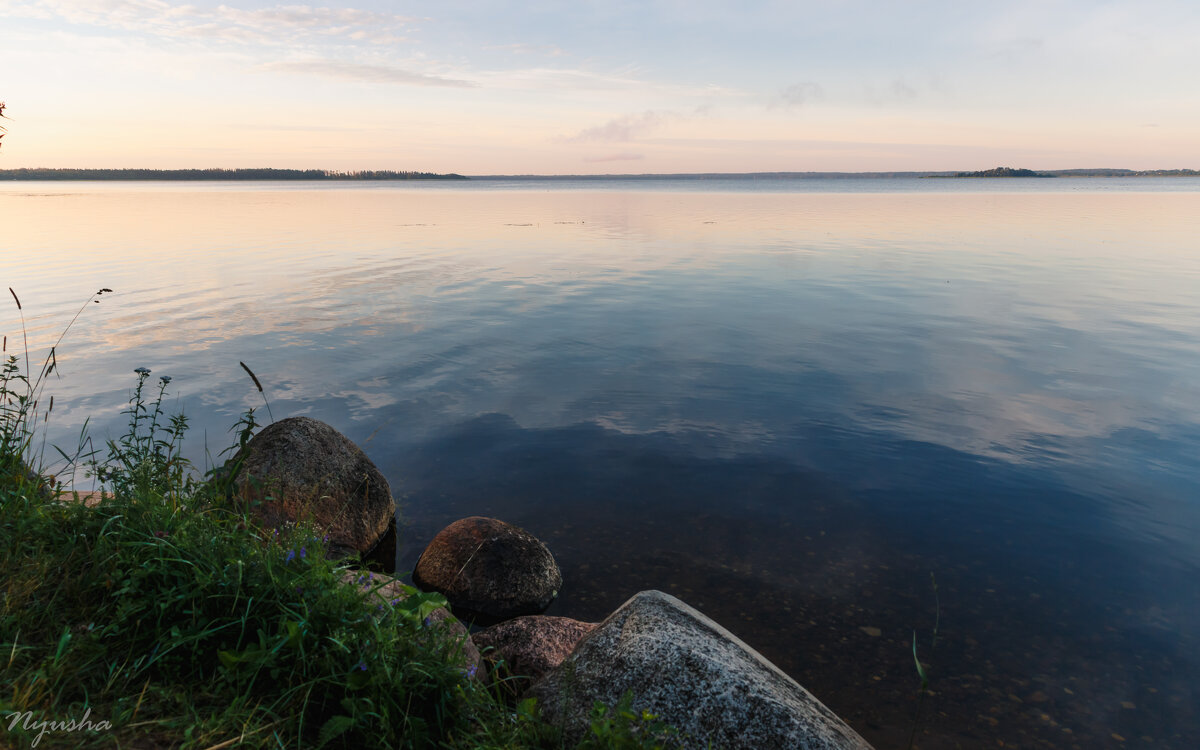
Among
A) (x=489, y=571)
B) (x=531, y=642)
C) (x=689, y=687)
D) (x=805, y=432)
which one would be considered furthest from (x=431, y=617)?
(x=805, y=432)

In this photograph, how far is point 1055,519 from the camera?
9297 mm

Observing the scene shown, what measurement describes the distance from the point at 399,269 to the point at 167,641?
2746 centimetres

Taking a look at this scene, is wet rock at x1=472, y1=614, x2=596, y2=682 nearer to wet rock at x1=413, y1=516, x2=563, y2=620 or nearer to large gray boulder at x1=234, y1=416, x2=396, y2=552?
wet rock at x1=413, y1=516, x2=563, y2=620

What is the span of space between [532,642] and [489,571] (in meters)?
1.57

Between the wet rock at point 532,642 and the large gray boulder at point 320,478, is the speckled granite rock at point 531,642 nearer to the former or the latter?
the wet rock at point 532,642

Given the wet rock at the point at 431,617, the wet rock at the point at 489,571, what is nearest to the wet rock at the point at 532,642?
the wet rock at the point at 431,617

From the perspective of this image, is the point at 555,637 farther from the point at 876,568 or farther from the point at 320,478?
the point at 876,568

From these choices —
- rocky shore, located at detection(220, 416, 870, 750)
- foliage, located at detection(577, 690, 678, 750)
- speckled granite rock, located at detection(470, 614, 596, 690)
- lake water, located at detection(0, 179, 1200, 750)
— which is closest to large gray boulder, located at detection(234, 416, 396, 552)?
rocky shore, located at detection(220, 416, 870, 750)

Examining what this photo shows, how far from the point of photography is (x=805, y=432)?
1216 cm

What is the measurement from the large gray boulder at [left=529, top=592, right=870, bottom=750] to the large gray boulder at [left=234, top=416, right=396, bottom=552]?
3.91 m

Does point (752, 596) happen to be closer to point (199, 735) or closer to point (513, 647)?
point (513, 647)

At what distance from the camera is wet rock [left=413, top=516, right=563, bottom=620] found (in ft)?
24.6

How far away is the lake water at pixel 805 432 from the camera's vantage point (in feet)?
→ 22.6

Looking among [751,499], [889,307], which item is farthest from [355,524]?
[889,307]
